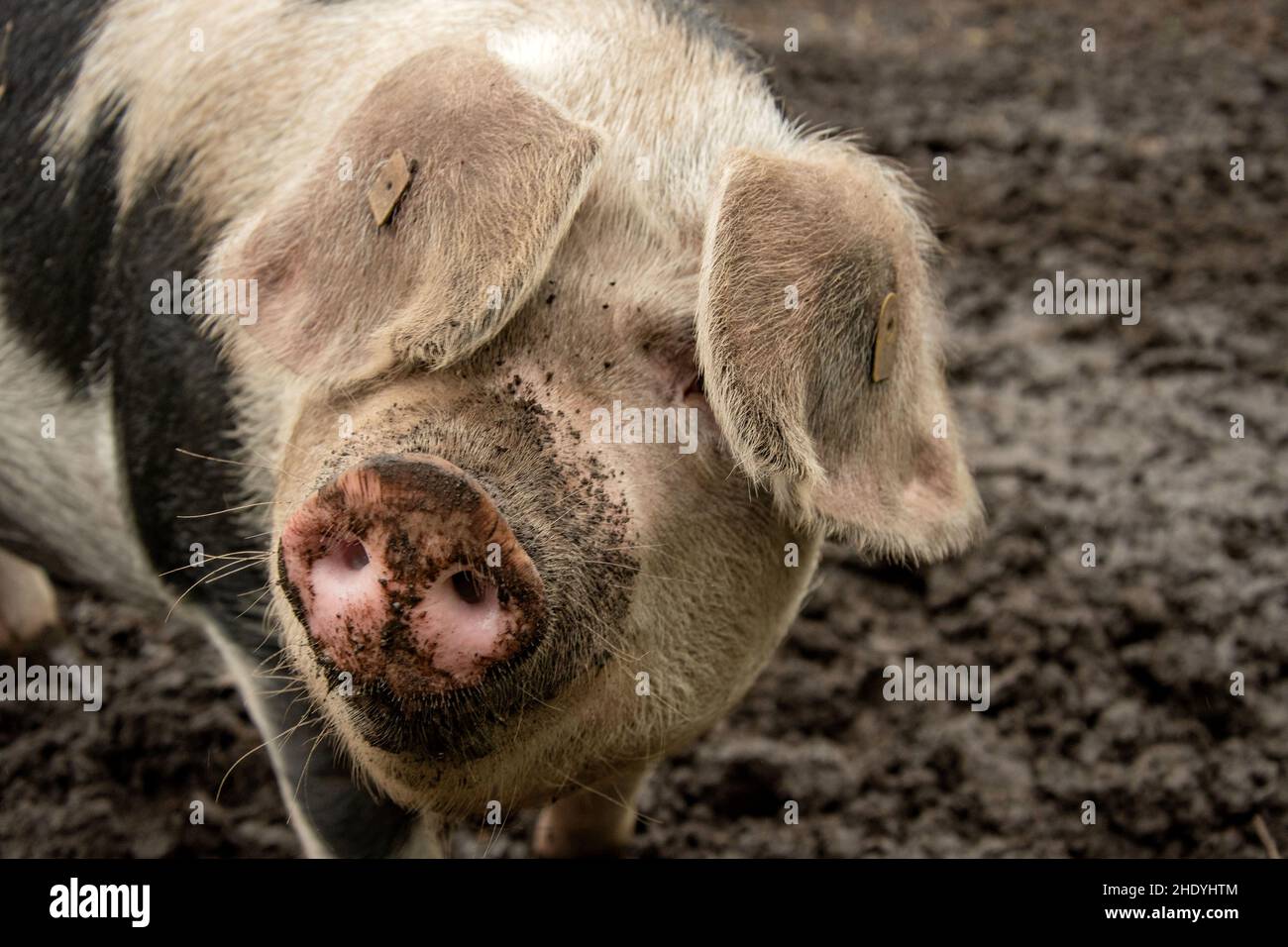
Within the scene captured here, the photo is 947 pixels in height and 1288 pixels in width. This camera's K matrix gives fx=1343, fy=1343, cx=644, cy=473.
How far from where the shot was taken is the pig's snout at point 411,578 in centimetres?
164

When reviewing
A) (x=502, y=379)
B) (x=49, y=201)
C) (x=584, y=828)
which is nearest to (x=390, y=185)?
(x=502, y=379)

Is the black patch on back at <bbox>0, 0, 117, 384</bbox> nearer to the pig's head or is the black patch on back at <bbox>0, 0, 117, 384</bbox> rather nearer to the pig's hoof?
the pig's head

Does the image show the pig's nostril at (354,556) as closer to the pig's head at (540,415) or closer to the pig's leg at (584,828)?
the pig's head at (540,415)

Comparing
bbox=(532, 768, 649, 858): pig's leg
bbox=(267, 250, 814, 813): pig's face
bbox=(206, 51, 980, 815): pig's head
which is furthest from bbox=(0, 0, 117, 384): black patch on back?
bbox=(532, 768, 649, 858): pig's leg

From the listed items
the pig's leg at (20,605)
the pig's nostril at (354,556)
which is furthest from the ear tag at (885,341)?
the pig's leg at (20,605)

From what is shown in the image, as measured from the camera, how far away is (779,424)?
1.86 m

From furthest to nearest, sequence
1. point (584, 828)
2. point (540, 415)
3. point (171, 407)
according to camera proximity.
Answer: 1. point (584, 828)
2. point (171, 407)
3. point (540, 415)

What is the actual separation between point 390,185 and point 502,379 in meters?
0.32

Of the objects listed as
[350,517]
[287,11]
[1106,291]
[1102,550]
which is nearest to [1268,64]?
[1106,291]

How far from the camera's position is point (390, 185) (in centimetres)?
189

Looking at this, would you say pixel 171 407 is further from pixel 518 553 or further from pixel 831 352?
pixel 831 352

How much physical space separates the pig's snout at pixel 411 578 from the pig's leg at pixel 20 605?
2.65 m

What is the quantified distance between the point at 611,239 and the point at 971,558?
266 cm
